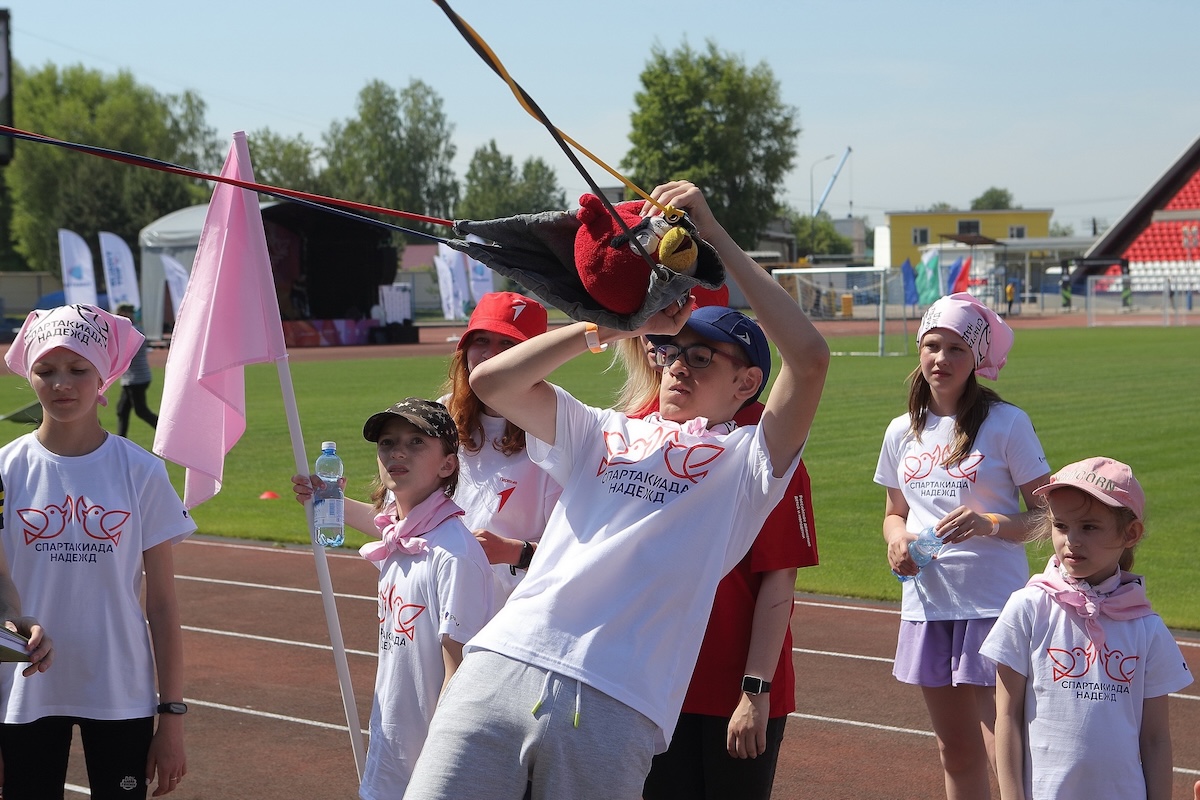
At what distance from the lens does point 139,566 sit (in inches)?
144

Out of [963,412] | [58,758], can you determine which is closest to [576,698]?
[58,758]

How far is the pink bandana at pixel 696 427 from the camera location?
295cm

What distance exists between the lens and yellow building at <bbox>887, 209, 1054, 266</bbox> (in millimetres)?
108125

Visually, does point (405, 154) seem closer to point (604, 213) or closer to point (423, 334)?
point (423, 334)

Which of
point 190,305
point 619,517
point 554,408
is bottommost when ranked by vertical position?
point 619,517

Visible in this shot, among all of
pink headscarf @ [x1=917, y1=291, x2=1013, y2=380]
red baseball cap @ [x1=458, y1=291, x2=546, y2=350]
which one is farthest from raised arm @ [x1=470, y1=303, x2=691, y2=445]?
pink headscarf @ [x1=917, y1=291, x2=1013, y2=380]

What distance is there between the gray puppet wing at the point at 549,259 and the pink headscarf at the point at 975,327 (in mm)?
2250

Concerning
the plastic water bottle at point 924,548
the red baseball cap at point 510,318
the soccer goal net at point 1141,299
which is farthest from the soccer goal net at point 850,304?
the red baseball cap at point 510,318

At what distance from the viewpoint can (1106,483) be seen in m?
3.45

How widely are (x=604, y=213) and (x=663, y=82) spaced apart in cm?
7644

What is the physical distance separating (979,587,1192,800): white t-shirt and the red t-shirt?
2.19 ft

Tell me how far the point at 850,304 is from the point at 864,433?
139 feet

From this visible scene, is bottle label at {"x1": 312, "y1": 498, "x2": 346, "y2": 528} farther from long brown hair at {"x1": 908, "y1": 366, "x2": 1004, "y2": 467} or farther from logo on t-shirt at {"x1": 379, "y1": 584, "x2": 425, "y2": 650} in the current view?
long brown hair at {"x1": 908, "y1": 366, "x2": 1004, "y2": 467}

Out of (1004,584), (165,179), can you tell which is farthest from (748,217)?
(1004,584)
